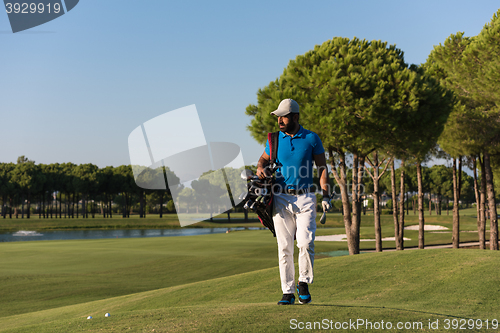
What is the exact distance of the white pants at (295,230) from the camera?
5375 millimetres

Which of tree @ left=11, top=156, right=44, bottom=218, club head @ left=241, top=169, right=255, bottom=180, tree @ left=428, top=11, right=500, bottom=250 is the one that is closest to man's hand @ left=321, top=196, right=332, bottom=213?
club head @ left=241, top=169, right=255, bottom=180

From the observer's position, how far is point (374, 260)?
45.0 feet

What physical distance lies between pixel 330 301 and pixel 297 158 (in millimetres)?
4513

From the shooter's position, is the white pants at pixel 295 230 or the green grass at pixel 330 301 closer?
the green grass at pixel 330 301

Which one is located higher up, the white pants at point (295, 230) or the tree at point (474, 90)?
the tree at point (474, 90)

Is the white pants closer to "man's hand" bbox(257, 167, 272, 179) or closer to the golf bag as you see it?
the golf bag

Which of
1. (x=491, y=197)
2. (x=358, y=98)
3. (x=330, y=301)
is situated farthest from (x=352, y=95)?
(x=491, y=197)

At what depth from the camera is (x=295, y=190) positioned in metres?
5.41

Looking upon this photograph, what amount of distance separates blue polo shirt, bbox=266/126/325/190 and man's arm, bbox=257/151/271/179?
18 cm

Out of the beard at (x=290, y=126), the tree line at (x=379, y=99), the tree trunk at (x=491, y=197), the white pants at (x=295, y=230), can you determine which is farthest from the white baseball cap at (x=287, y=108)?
the tree trunk at (x=491, y=197)

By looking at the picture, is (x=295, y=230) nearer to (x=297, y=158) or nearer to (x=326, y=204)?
(x=326, y=204)

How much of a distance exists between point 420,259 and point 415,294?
165 inches

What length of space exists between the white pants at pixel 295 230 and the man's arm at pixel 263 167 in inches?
14.3

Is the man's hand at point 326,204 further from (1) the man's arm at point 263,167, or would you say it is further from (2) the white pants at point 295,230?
(1) the man's arm at point 263,167
